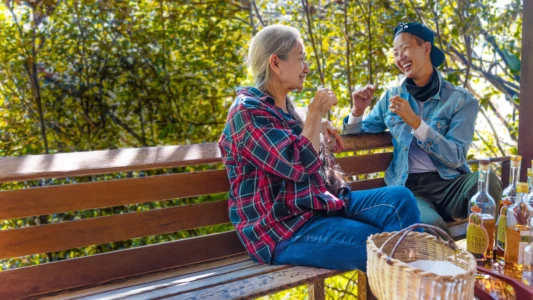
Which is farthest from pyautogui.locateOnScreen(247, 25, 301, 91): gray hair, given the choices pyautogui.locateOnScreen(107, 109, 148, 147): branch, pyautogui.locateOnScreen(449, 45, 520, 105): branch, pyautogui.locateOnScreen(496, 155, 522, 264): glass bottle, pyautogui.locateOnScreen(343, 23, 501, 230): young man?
pyautogui.locateOnScreen(449, 45, 520, 105): branch

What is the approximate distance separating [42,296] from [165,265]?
50 centimetres

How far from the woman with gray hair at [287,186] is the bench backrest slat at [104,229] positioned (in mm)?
259

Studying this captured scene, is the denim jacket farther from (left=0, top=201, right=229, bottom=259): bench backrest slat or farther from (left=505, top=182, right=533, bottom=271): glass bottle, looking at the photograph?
(left=0, top=201, right=229, bottom=259): bench backrest slat

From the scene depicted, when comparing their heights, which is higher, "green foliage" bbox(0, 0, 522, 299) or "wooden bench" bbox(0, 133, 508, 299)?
"green foliage" bbox(0, 0, 522, 299)

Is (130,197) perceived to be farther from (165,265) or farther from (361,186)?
(361,186)

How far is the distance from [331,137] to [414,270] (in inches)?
47.0

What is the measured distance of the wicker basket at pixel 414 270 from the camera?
123cm

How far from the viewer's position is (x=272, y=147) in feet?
5.76

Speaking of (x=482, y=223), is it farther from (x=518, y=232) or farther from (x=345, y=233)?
(x=345, y=233)

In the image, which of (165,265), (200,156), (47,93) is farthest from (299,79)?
(47,93)

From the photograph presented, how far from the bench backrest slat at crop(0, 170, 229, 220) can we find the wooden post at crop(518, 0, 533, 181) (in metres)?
2.01

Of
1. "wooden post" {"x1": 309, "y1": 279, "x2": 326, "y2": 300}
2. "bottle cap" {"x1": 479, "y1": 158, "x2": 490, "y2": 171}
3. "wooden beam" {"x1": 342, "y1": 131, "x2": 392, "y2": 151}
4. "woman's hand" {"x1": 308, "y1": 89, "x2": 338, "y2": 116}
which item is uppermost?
"woman's hand" {"x1": 308, "y1": 89, "x2": 338, "y2": 116}

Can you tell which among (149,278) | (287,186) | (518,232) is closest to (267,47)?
(287,186)

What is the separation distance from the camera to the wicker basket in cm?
123
